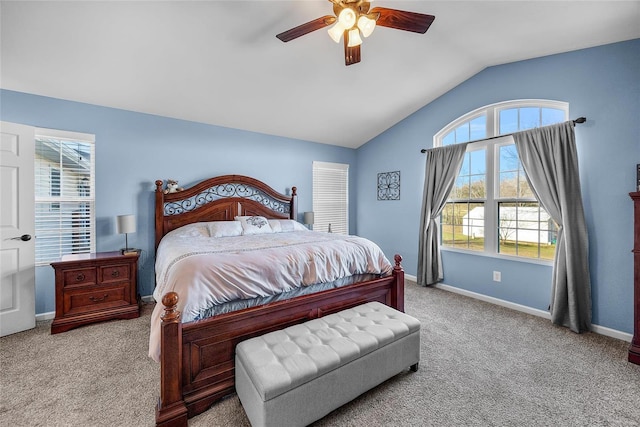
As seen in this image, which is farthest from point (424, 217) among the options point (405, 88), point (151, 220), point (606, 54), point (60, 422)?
point (60, 422)

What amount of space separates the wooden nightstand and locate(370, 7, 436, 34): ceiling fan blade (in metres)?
3.44

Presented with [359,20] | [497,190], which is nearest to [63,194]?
[359,20]

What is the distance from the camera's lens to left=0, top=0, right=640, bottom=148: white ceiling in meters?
2.32

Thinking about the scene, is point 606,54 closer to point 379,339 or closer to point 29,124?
point 379,339

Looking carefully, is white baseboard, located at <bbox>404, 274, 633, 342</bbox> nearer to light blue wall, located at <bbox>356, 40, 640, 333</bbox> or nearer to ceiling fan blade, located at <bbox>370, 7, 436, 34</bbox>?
light blue wall, located at <bbox>356, 40, 640, 333</bbox>

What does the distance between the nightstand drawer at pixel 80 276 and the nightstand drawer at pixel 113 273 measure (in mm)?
60

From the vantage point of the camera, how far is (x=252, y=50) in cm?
285

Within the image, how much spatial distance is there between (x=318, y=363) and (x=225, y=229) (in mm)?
2430

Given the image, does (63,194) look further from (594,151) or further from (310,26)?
(594,151)

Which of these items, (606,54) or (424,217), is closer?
(606,54)

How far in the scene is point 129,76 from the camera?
116 inches

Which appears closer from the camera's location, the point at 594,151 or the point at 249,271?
the point at 249,271

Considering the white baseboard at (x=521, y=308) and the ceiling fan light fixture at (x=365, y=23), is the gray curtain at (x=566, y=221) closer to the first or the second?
the white baseboard at (x=521, y=308)

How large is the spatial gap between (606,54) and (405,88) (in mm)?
2073
